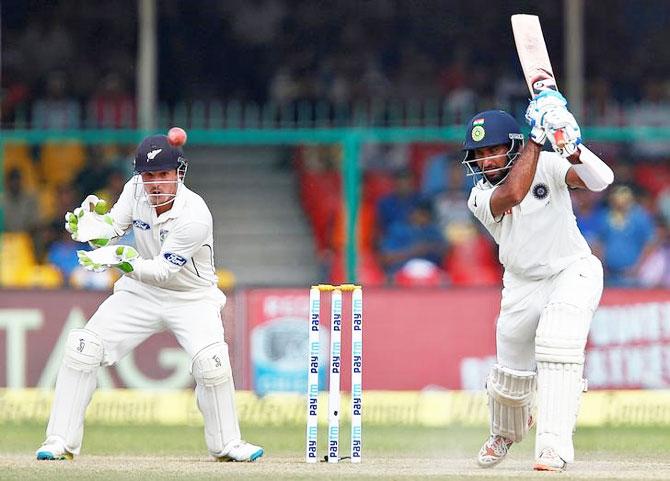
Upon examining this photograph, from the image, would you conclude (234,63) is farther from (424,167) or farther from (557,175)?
(557,175)

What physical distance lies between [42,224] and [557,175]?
262 inches

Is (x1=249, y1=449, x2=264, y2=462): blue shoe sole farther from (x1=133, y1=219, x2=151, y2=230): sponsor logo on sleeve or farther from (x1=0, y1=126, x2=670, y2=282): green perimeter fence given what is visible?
(x1=0, y1=126, x2=670, y2=282): green perimeter fence

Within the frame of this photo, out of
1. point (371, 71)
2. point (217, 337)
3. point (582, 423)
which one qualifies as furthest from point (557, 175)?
point (371, 71)

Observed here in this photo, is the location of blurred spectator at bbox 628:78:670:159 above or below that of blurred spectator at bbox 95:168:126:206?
above

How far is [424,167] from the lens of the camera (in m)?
13.2

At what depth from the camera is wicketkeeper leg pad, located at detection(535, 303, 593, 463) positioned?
23.4 ft

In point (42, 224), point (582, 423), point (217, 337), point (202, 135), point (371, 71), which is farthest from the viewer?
point (371, 71)

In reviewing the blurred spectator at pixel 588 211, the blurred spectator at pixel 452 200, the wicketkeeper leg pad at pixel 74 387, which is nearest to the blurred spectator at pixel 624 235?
the blurred spectator at pixel 588 211

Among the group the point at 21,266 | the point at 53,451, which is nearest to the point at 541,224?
the point at 53,451

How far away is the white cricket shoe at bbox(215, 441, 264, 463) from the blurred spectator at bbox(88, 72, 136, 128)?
6993mm

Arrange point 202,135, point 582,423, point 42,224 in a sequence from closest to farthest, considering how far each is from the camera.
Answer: point 582,423 → point 202,135 → point 42,224

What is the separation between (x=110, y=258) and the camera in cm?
777

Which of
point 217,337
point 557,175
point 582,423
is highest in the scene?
point 557,175

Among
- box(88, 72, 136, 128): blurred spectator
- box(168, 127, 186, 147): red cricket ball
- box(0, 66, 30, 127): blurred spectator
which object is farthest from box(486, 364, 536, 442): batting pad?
box(0, 66, 30, 127): blurred spectator
